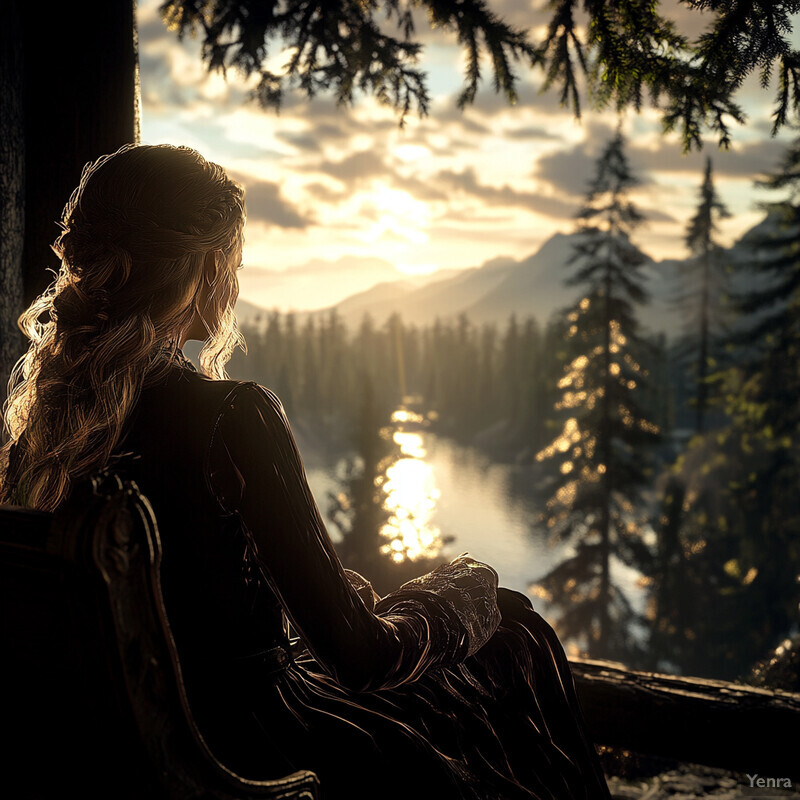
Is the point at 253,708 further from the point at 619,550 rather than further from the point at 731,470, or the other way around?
Answer: the point at 731,470

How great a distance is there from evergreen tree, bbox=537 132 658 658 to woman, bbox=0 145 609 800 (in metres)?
24.6

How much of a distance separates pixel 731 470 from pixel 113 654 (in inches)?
1356

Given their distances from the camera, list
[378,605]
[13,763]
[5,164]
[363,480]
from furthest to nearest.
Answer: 1. [363,480]
2. [5,164]
3. [378,605]
4. [13,763]

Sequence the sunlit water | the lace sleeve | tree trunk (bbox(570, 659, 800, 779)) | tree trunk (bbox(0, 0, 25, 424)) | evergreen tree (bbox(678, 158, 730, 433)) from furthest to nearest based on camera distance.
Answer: the sunlit water
evergreen tree (bbox(678, 158, 730, 433))
tree trunk (bbox(570, 659, 800, 779))
tree trunk (bbox(0, 0, 25, 424))
the lace sleeve

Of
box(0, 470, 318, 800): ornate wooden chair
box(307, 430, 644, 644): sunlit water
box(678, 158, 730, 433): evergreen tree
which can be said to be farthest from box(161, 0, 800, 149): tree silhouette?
box(678, 158, 730, 433): evergreen tree

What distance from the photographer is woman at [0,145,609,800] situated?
1.53 m

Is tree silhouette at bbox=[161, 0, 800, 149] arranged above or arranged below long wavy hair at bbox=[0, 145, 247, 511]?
above

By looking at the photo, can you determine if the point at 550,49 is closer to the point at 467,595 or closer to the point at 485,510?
the point at 467,595

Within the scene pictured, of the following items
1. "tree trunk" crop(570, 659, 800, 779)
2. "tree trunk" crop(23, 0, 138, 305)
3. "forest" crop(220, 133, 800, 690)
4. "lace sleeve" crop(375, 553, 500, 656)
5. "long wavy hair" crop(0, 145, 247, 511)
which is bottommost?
"forest" crop(220, 133, 800, 690)

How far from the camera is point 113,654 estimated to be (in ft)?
3.68

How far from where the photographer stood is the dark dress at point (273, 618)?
1.52 m

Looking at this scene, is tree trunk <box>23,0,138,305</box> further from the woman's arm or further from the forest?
the forest

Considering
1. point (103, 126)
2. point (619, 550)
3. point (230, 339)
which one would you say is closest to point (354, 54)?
point (103, 126)

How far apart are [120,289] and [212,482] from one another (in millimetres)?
481
